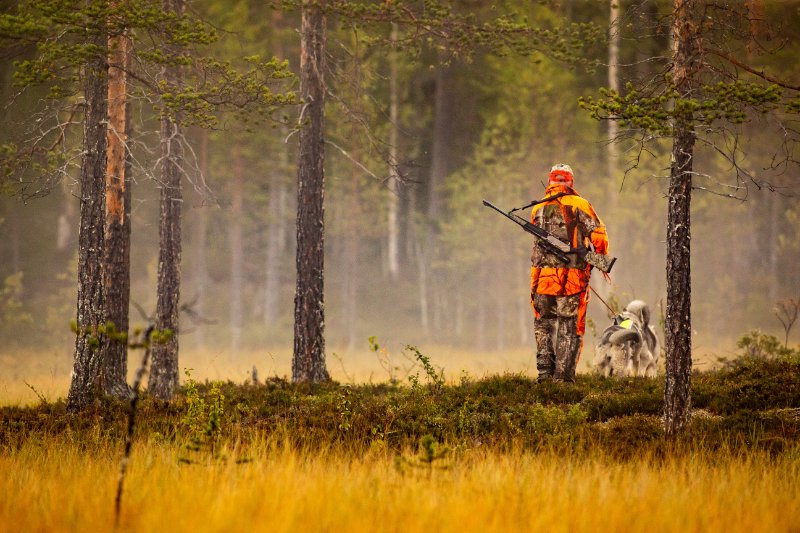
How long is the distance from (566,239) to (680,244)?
11.0ft

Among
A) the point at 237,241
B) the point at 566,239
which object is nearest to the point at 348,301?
the point at 237,241

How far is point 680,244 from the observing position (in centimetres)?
886

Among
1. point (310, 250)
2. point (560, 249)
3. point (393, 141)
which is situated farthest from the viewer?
point (393, 141)

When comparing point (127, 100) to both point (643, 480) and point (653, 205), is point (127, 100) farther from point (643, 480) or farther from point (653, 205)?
point (653, 205)

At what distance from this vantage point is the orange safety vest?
12016 millimetres

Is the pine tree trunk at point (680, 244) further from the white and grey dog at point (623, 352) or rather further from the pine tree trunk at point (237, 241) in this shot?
the pine tree trunk at point (237, 241)

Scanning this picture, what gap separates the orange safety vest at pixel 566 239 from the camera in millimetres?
12016

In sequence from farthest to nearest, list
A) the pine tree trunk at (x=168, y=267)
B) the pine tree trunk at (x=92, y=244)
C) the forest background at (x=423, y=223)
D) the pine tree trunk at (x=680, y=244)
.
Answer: the forest background at (x=423, y=223) < the pine tree trunk at (x=168, y=267) < the pine tree trunk at (x=92, y=244) < the pine tree trunk at (x=680, y=244)

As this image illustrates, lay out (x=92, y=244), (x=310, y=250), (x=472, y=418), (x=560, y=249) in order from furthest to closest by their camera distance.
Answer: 1. (x=310, y=250)
2. (x=560, y=249)
3. (x=92, y=244)
4. (x=472, y=418)

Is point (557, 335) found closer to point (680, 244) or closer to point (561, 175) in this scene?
point (561, 175)

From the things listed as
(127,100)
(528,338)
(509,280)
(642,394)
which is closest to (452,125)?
(509,280)

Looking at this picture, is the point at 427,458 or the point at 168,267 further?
the point at 168,267

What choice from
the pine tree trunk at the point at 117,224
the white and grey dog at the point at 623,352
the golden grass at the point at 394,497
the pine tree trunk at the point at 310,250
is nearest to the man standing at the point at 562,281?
the white and grey dog at the point at 623,352

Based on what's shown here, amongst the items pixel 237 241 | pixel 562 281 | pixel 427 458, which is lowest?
pixel 427 458
